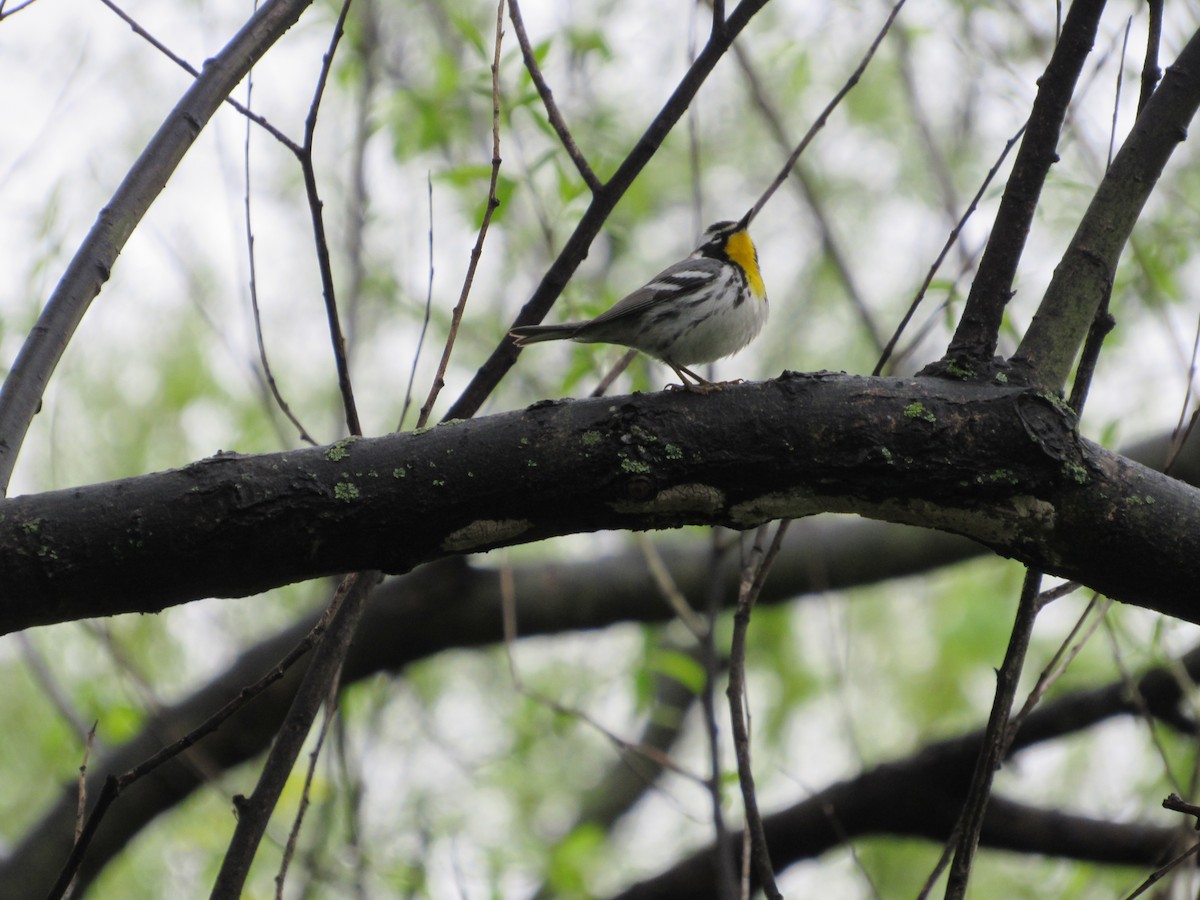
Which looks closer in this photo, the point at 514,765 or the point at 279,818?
the point at 514,765

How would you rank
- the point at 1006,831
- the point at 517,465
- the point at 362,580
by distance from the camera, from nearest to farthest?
the point at 517,465, the point at 362,580, the point at 1006,831

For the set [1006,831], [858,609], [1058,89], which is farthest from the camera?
[858,609]

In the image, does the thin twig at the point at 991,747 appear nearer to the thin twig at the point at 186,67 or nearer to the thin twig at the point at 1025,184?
the thin twig at the point at 1025,184

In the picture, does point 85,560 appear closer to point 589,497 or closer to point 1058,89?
point 589,497

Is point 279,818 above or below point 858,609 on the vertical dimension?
below

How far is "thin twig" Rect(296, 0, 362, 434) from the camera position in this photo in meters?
2.74

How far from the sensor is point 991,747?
2.51m

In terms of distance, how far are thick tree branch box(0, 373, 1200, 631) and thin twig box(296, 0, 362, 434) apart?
468 mm

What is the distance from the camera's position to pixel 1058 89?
2689mm

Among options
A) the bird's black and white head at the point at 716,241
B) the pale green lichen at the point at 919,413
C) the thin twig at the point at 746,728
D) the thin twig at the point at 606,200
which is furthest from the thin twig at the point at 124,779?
the bird's black and white head at the point at 716,241

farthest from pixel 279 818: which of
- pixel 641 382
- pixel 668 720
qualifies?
pixel 641 382

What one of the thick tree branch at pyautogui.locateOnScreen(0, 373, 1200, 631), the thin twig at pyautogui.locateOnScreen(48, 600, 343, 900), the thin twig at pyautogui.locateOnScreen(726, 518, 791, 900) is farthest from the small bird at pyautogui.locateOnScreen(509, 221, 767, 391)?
the thin twig at pyautogui.locateOnScreen(48, 600, 343, 900)

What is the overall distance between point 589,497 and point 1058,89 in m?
1.55

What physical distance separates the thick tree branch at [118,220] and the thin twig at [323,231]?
218 millimetres
